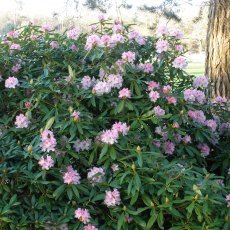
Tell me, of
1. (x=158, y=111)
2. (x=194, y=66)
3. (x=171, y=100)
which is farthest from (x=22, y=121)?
(x=194, y=66)

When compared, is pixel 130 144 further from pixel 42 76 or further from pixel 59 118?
pixel 42 76

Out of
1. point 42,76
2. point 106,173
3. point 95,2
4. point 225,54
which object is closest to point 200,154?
point 106,173

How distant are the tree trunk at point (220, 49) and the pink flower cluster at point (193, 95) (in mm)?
1374

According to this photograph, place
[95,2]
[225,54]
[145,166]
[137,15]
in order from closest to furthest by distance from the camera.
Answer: [145,166] → [225,54] → [95,2] → [137,15]

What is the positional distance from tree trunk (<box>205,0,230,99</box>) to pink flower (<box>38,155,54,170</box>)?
2364 millimetres

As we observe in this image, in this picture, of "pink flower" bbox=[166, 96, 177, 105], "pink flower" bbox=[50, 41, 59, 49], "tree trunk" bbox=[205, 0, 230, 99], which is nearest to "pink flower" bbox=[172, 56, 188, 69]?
"pink flower" bbox=[166, 96, 177, 105]

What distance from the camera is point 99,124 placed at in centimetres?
243

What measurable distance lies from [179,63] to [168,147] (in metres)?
0.57

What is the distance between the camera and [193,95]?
269cm

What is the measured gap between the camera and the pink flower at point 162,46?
275 cm

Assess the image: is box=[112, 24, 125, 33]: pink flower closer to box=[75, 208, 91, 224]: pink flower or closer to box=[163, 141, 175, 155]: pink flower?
box=[163, 141, 175, 155]: pink flower

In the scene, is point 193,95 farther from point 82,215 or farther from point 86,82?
point 82,215

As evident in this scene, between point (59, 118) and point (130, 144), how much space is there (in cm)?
42

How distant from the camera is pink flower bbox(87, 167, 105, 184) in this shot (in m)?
2.20
